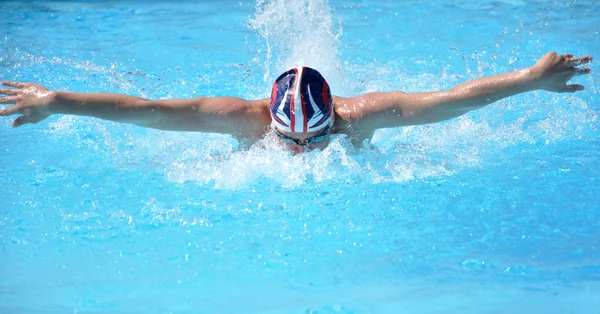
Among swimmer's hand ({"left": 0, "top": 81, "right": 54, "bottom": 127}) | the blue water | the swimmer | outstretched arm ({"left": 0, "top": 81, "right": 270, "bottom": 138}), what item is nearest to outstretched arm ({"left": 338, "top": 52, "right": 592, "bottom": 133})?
the swimmer

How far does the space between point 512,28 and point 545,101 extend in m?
2.09

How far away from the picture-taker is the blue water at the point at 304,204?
337cm

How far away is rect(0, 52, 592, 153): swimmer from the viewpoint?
12.2 feet

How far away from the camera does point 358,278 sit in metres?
3.43

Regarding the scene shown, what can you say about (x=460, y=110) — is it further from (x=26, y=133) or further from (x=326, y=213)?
(x=26, y=133)

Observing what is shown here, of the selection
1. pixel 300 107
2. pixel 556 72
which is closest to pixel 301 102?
pixel 300 107

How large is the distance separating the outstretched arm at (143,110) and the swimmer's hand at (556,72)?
1.66 meters

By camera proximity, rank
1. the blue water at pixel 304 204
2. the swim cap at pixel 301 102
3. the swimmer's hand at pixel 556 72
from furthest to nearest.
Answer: the swim cap at pixel 301 102
the swimmer's hand at pixel 556 72
the blue water at pixel 304 204

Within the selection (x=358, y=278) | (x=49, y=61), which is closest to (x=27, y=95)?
(x=358, y=278)

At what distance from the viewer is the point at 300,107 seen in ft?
12.7

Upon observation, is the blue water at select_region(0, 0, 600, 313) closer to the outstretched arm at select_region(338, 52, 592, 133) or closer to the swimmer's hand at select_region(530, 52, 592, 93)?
the outstretched arm at select_region(338, 52, 592, 133)

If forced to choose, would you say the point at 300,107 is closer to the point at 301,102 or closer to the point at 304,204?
the point at 301,102

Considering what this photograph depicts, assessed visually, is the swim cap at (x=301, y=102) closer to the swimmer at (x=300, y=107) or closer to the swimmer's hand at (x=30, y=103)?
the swimmer at (x=300, y=107)

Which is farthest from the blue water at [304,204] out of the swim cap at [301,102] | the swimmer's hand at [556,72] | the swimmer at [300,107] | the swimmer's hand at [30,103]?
the swimmer's hand at [556,72]
